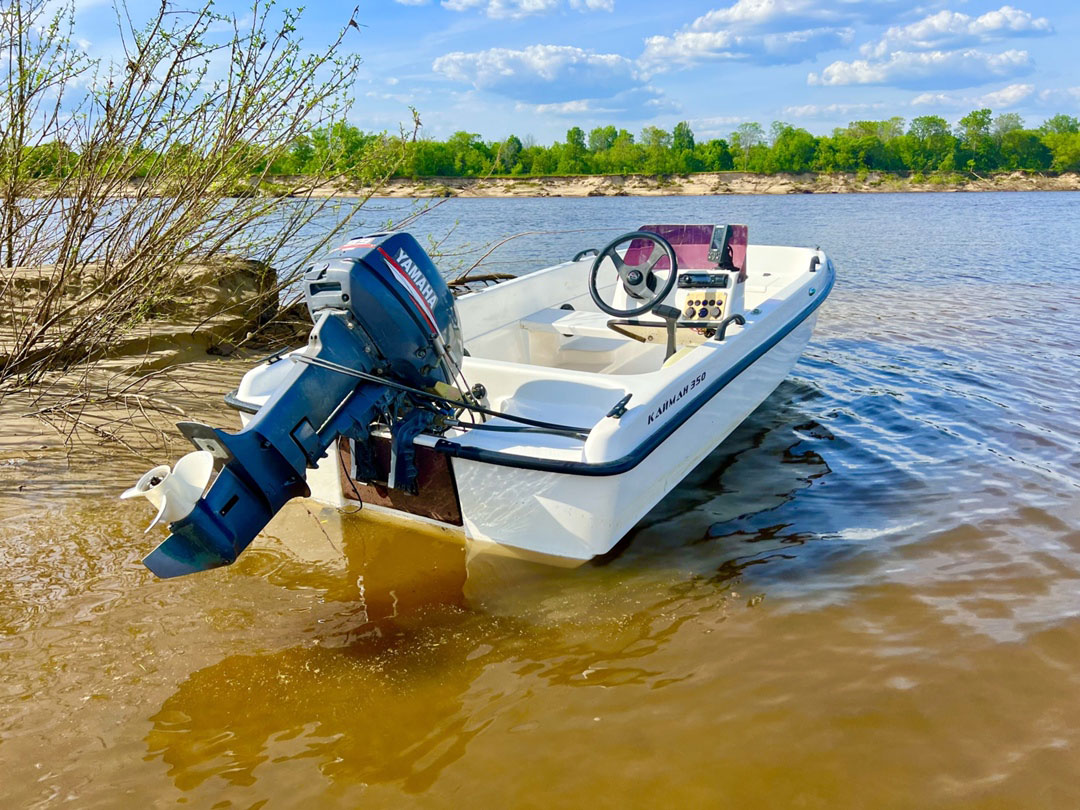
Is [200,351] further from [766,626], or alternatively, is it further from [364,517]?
[766,626]

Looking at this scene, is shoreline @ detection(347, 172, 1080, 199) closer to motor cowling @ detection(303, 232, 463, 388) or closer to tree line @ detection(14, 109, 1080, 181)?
tree line @ detection(14, 109, 1080, 181)

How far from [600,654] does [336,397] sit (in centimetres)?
131

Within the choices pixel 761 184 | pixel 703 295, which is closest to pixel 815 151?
pixel 761 184

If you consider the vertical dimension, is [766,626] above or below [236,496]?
below

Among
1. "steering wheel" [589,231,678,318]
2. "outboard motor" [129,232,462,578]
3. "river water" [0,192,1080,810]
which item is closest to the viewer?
"river water" [0,192,1080,810]

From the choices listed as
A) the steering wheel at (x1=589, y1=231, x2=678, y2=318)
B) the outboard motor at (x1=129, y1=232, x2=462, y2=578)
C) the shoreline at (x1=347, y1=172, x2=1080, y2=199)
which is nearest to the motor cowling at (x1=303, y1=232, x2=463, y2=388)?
the outboard motor at (x1=129, y1=232, x2=462, y2=578)

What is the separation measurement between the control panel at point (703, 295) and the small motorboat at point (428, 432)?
464 mm

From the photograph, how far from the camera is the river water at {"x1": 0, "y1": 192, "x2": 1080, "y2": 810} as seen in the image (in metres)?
2.20

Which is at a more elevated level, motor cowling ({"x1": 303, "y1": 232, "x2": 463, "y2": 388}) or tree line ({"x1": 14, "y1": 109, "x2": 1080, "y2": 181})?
tree line ({"x1": 14, "y1": 109, "x2": 1080, "y2": 181})

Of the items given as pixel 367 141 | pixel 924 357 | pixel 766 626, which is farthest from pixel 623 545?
pixel 924 357

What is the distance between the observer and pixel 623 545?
360 cm

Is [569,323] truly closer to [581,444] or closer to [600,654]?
[581,444]

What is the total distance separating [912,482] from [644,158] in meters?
75.4

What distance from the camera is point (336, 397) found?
8.75ft
